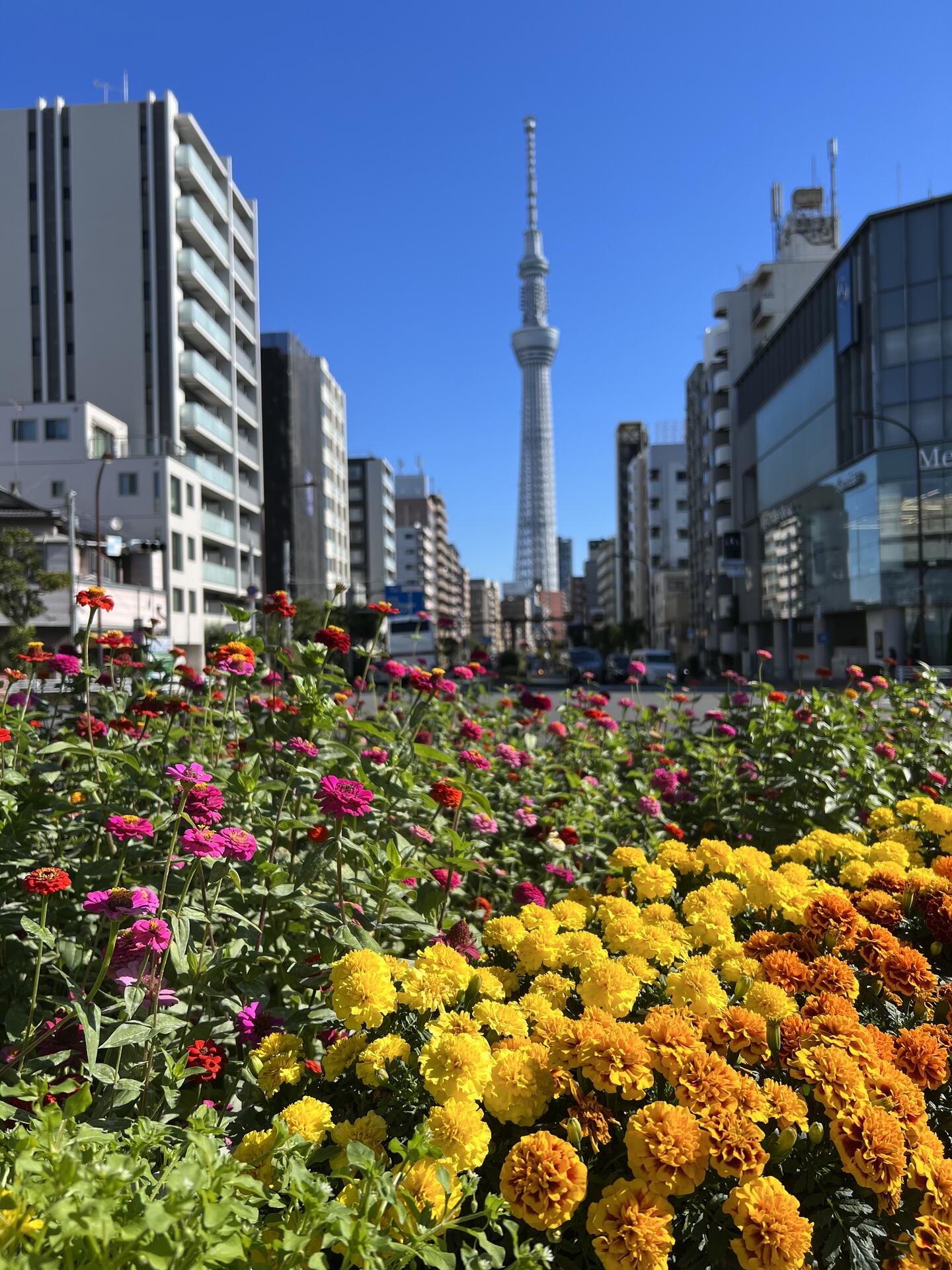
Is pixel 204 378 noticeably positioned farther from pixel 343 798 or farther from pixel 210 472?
pixel 343 798

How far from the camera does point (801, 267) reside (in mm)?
51781

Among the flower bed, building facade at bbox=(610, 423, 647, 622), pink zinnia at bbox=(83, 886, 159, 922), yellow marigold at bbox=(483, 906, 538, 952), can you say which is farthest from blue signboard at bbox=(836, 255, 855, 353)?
building facade at bbox=(610, 423, 647, 622)

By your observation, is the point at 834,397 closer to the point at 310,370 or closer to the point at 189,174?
the point at 189,174

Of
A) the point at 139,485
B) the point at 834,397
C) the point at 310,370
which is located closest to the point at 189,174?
the point at 139,485

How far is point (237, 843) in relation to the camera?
6.10ft

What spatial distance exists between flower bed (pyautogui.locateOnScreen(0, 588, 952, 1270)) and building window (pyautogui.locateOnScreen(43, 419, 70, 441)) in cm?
3683

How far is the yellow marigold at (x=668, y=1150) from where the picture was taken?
1.27 m

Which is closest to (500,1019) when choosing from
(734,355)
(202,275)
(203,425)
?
(203,425)

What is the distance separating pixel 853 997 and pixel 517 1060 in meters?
0.79

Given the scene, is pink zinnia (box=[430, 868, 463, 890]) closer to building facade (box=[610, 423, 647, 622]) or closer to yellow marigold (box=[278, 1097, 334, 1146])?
yellow marigold (box=[278, 1097, 334, 1146])

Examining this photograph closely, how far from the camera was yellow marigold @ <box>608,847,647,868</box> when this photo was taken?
258 cm

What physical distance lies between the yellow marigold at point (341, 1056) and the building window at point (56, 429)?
39.3m

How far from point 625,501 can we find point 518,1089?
384ft

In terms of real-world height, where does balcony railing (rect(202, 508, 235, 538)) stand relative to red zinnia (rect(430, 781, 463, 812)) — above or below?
above
